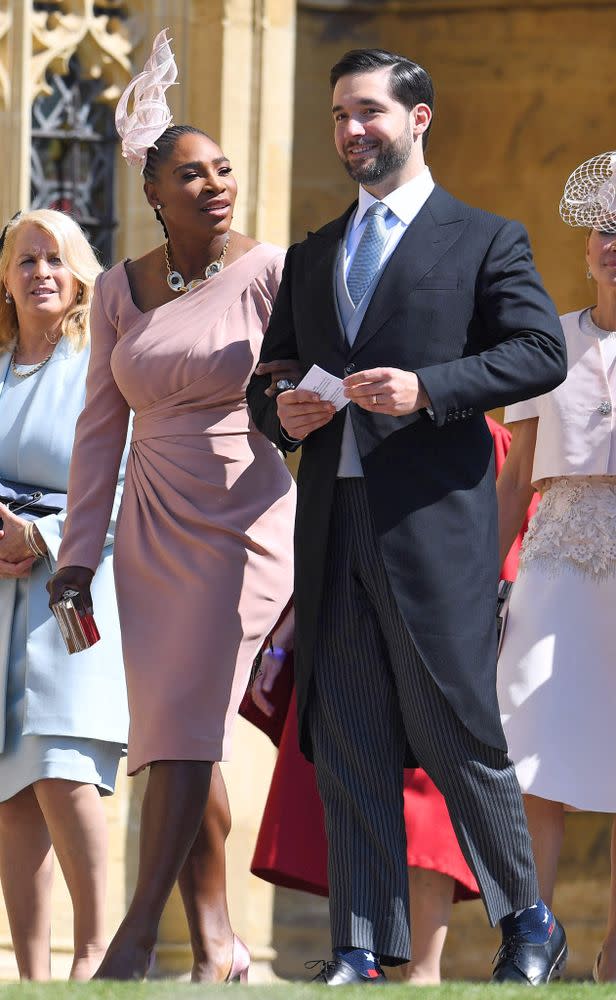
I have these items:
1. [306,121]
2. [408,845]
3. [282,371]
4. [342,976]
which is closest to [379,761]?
[342,976]

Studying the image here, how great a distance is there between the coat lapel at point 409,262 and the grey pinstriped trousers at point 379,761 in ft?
1.10

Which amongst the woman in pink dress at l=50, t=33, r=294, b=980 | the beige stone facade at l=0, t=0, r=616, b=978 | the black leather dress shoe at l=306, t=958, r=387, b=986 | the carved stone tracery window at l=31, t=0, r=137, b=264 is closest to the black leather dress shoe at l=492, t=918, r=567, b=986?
the black leather dress shoe at l=306, t=958, r=387, b=986

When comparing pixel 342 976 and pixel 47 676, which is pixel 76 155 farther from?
pixel 342 976

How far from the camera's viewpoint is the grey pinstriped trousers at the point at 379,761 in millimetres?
4266

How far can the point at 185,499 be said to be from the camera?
492 centimetres

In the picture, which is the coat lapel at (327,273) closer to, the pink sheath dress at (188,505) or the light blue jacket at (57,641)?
the pink sheath dress at (188,505)

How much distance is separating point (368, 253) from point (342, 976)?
148 centimetres

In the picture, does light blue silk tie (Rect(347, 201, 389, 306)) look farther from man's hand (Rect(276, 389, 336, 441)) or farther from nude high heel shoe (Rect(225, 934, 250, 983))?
nude high heel shoe (Rect(225, 934, 250, 983))

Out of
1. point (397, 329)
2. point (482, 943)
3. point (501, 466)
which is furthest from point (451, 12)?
point (397, 329)

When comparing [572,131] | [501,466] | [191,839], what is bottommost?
[191,839]

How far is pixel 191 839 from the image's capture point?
186 inches

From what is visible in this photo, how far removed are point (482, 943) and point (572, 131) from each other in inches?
128

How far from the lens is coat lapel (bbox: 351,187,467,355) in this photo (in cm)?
440

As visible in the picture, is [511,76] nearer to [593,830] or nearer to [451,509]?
[593,830]
